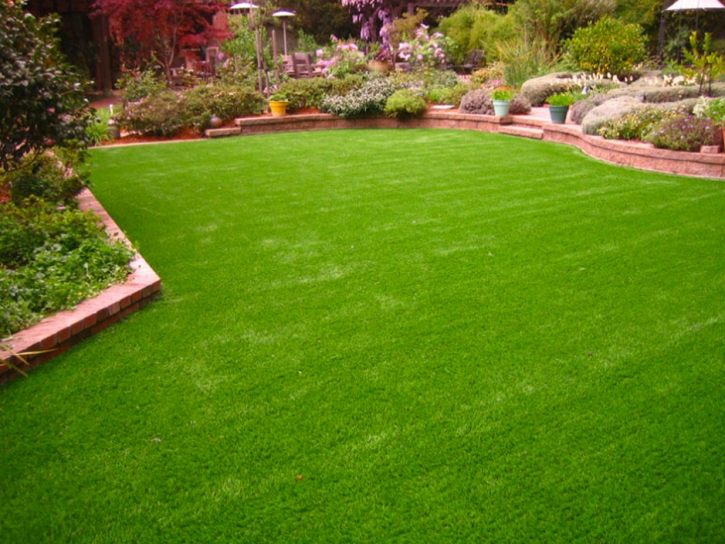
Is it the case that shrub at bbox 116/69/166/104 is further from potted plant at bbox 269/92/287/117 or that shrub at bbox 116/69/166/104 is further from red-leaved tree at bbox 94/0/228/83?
potted plant at bbox 269/92/287/117

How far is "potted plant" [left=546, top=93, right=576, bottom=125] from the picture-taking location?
9.08 m

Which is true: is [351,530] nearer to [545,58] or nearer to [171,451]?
[171,451]

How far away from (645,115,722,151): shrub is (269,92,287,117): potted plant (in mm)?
6715

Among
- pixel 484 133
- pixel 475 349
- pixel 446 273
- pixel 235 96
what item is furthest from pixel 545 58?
pixel 475 349

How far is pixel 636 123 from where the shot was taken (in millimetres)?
7348

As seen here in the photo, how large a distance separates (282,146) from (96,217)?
5263 mm

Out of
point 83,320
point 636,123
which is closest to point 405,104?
point 636,123

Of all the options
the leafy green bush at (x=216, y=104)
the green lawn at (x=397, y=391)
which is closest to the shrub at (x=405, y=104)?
the leafy green bush at (x=216, y=104)

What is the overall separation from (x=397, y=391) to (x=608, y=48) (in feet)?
36.3

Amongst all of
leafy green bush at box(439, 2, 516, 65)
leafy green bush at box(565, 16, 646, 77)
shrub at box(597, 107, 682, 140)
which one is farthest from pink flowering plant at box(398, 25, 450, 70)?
shrub at box(597, 107, 682, 140)

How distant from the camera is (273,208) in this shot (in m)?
5.80

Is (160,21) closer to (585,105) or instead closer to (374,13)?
(374,13)

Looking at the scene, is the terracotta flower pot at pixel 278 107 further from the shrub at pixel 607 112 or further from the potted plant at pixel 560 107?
the shrub at pixel 607 112

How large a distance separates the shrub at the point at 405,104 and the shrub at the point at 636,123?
13.3 feet
